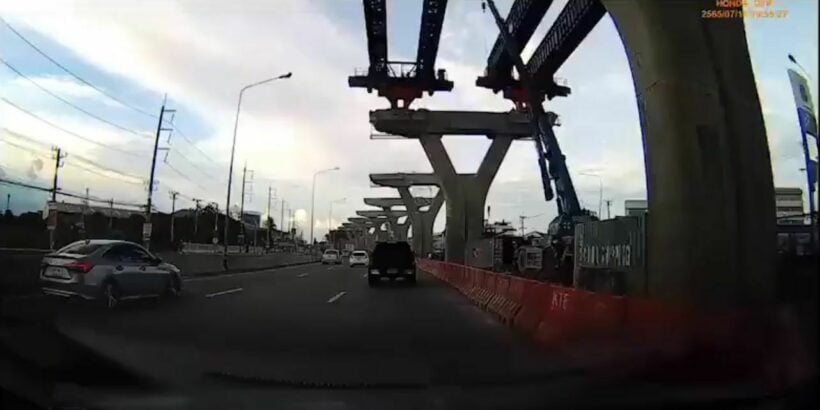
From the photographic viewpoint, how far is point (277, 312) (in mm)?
15445

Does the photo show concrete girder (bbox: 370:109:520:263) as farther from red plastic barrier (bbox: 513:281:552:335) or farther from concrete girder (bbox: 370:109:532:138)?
red plastic barrier (bbox: 513:281:552:335)

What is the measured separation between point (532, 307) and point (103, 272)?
7423 mm

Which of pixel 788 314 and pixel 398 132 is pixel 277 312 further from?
pixel 398 132

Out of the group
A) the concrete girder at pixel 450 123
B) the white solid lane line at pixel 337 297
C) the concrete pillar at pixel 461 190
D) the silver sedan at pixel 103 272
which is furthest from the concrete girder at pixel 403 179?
the silver sedan at pixel 103 272

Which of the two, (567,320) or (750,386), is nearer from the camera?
(750,386)

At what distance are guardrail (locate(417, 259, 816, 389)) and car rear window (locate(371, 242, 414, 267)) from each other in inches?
781

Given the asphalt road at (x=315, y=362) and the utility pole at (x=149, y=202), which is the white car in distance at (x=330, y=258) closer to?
the utility pole at (x=149, y=202)

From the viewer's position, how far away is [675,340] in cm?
771

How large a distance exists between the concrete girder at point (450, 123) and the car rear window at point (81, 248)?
39.3 metres

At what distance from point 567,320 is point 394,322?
4204 millimetres

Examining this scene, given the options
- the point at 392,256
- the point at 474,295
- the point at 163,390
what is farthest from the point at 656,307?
the point at 392,256

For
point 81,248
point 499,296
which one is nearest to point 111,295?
point 81,248

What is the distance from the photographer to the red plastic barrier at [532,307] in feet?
42.5

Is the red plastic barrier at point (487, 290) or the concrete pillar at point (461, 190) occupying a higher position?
the concrete pillar at point (461, 190)
